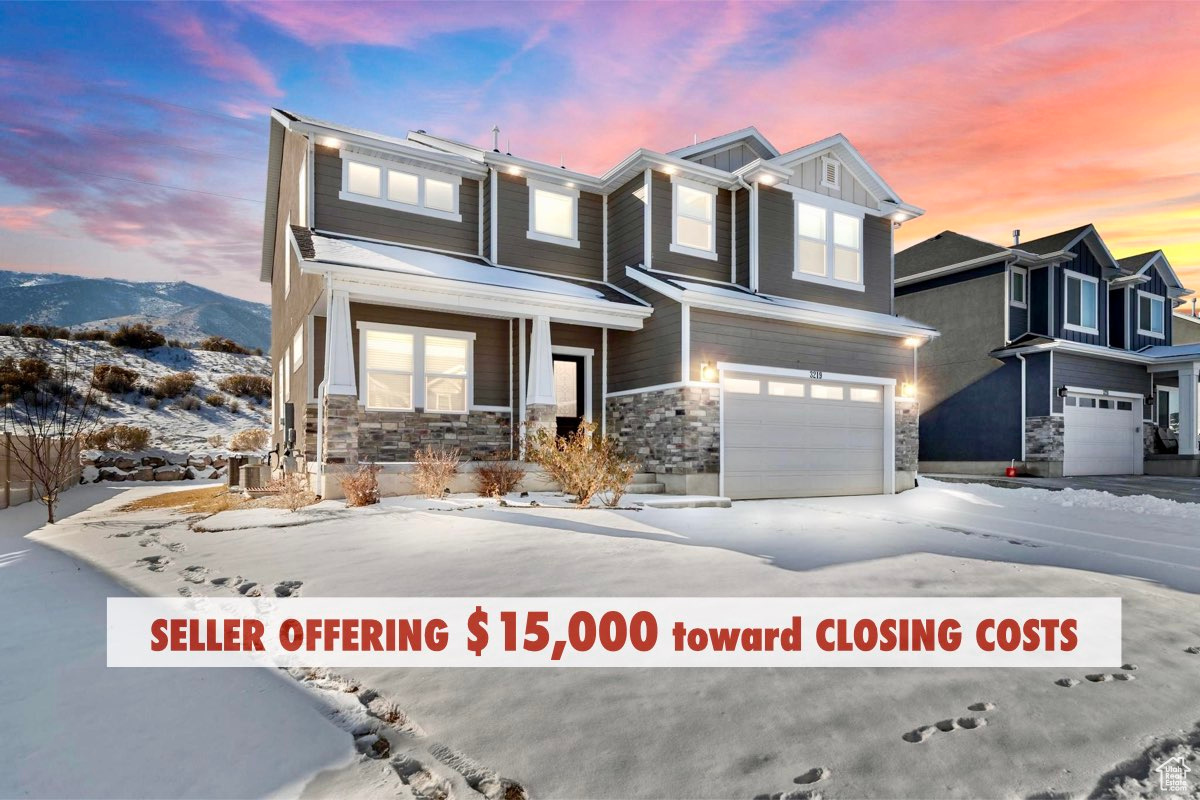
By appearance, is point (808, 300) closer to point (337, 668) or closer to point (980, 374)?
point (980, 374)

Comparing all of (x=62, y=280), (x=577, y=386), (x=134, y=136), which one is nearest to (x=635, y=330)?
(x=577, y=386)

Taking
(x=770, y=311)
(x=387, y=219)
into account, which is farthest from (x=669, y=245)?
(x=387, y=219)

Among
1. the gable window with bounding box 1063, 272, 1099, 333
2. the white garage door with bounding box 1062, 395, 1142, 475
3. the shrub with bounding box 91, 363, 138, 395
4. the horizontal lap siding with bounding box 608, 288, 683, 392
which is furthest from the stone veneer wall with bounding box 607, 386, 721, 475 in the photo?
the shrub with bounding box 91, 363, 138, 395

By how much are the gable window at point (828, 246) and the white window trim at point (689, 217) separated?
2099 millimetres

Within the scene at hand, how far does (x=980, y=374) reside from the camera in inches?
754

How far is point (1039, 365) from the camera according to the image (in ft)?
58.5

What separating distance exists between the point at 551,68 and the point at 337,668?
1345 cm

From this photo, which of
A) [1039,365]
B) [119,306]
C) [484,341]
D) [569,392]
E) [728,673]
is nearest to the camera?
[728,673]

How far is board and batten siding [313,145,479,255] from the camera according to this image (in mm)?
12078

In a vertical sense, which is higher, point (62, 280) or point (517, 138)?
point (62, 280)

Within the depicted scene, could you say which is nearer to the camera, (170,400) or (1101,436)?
(1101,436)

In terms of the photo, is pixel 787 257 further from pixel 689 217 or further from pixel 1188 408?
pixel 1188 408

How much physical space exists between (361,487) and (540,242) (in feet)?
23.7

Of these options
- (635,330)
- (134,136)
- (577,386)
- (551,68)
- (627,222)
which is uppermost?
(134,136)
